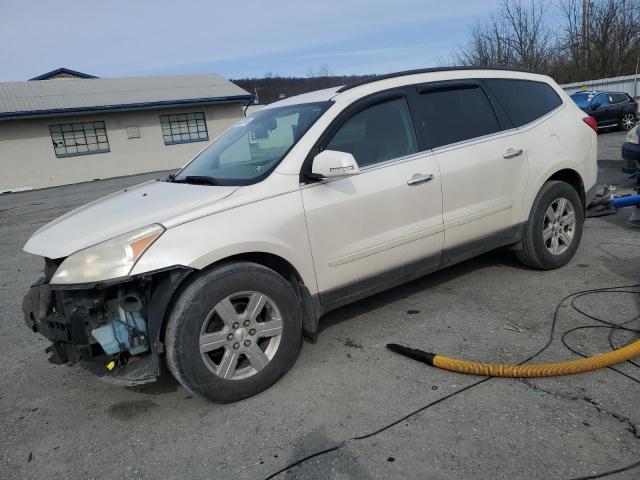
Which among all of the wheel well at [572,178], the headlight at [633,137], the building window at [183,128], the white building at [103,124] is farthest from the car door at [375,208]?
the building window at [183,128]

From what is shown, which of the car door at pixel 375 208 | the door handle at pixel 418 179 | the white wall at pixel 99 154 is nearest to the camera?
the car door at pixel 375 208

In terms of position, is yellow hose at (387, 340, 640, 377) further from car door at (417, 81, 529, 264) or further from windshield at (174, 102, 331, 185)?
windshield at (174, 102, 331, 185)

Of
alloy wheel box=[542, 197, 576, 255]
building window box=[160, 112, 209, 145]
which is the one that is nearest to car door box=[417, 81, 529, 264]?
alloy wheel box=[542, 197, 576, 255]

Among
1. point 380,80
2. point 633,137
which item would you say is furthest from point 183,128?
point 380,80

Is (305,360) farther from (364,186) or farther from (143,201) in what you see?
(143,201)

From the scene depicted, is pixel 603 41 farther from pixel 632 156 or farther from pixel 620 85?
pixel 632 156

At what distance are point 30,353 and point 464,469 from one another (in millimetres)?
3547

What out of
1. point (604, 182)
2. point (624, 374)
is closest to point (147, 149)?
point (604, 182)

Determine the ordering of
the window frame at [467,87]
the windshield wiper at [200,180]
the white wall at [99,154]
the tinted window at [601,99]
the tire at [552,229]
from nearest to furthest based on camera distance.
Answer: the windshield wiper at [200,180] → the window frame at [467,87] → the tire at [552,229] → the tinted window at [601,99] → the white wall at [99,154]

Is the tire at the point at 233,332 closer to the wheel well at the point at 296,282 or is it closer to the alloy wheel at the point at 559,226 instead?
the wheel well at the point at 296,282

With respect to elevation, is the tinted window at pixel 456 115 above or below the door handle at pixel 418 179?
above

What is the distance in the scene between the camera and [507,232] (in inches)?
178

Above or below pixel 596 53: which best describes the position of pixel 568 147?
below

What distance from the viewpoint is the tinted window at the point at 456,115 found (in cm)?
405
